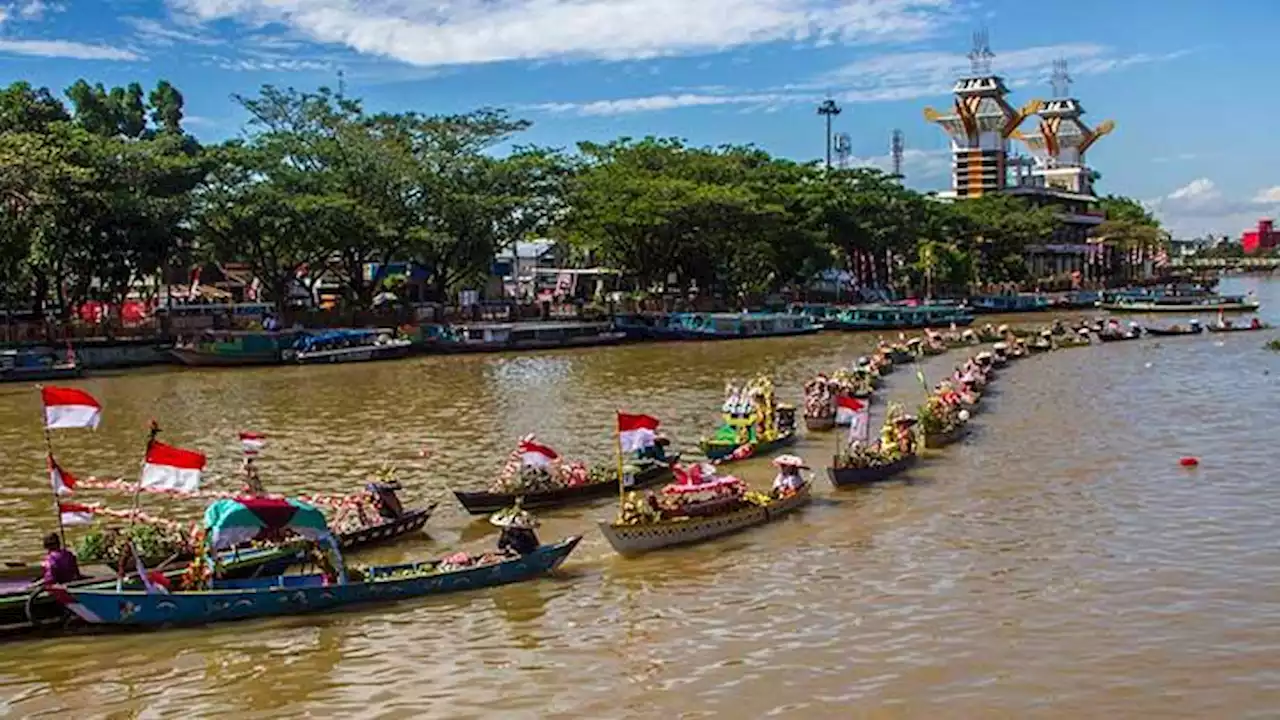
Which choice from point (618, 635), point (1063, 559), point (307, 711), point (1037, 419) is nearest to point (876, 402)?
point (1037, 419)

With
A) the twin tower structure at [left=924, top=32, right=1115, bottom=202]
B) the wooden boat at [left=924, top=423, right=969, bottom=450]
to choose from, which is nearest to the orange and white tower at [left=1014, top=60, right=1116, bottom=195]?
the twin tower structure at [left=924, top=32, right=1115, bottom=202]

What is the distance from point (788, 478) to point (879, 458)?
12.9 ft

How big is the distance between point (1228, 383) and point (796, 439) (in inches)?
900

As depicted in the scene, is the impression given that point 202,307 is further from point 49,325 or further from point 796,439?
point 796,439

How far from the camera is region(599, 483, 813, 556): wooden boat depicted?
2086cm

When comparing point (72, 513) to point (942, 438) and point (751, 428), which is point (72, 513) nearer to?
point (751, 428)

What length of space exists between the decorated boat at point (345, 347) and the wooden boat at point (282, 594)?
135 ft

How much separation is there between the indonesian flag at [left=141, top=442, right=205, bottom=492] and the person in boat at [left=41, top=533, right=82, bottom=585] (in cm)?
146

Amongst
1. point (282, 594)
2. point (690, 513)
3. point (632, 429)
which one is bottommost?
point (282, 594)

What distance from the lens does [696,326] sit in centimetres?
7294

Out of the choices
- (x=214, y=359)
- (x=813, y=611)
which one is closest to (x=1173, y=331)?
(x=214, y=359)

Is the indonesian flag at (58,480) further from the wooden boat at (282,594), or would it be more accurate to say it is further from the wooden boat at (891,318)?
the wooden boat at (891,318)

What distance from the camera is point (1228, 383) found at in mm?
46375

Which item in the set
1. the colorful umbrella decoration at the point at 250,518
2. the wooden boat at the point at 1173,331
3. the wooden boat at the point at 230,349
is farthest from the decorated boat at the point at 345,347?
the wooden boat at the point at 1173,331
